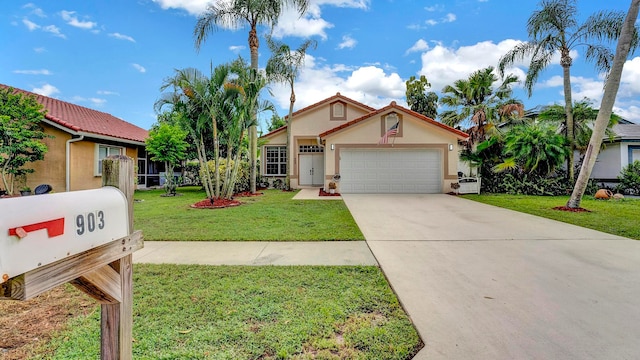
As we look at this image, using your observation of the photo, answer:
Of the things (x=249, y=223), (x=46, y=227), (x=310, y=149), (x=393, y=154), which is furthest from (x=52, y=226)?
(x=310, y=149)

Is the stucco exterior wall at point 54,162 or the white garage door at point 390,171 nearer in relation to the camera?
the stucco exterior wall at point 54,162

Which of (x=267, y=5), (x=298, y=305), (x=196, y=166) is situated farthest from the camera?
(x=196, y=166)

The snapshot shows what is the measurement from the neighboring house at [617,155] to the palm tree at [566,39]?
3885 mm

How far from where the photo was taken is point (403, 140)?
1484cm

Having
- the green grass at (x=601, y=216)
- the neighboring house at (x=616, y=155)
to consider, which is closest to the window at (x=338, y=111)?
A: the green grass at (x=601, y=216)

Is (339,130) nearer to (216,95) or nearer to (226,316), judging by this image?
(216,95)

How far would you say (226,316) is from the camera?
9.43 ft

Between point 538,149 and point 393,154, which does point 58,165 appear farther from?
point 538,149

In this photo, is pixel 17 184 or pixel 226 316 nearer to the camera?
pixel 226 316

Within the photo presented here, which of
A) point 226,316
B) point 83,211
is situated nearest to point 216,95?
point 226,316

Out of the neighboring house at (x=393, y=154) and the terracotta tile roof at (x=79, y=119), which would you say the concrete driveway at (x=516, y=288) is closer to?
the neighboring house at (x=393, y=154)

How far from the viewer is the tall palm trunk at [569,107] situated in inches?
531

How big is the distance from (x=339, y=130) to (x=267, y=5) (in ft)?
23.0

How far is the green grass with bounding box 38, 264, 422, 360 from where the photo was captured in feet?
7.77
